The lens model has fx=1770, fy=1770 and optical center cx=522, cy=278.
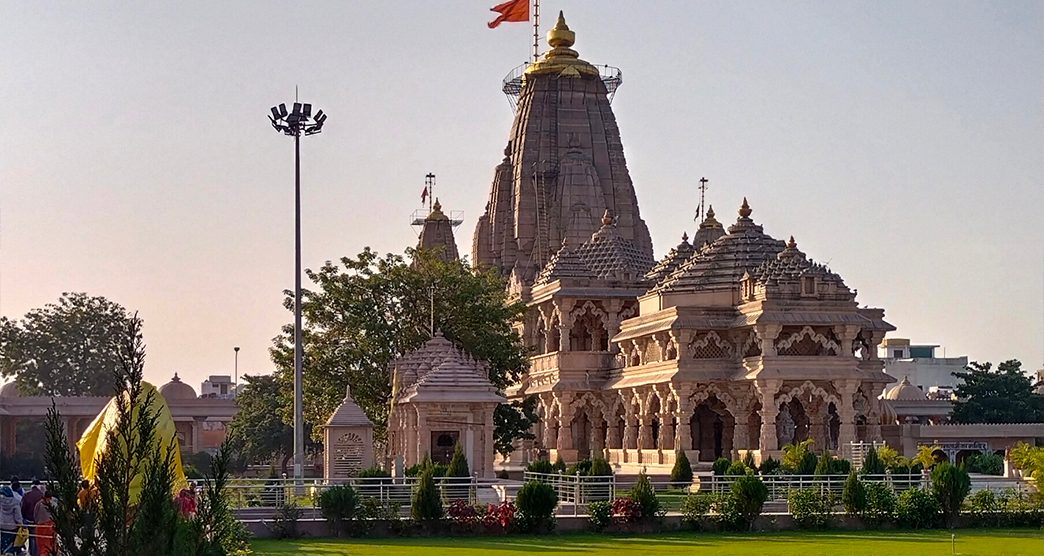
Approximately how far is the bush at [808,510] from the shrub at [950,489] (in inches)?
78.9

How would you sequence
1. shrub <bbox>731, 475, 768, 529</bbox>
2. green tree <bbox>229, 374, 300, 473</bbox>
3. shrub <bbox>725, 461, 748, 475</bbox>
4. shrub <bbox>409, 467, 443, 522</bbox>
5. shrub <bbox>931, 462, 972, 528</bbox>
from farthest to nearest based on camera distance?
green tree <bbox>229, 374, 300, 473</bbox>, shrub <bbox>725, 461, 748, 475</bbox>, shrub <bbox>931, 462, 972, 528</bbox>, shrub <bbox>731, 475, 768, 529</bbox>, shrub <bbox>409, 467, 443, 522</bbox>

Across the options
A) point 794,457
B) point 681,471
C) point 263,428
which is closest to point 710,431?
point 681,471

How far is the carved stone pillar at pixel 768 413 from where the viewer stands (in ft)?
165

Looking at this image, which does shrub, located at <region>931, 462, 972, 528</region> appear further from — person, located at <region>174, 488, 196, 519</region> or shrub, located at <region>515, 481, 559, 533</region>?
person, located at <region>174, 488, 196, 519</region>

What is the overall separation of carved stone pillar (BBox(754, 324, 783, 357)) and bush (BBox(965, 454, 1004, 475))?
719 centimetres

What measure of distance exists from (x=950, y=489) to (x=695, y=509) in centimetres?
464

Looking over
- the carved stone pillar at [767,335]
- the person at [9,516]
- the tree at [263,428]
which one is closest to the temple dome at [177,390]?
the tree at [263,428]

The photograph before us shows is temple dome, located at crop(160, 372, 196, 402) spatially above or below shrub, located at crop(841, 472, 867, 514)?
above

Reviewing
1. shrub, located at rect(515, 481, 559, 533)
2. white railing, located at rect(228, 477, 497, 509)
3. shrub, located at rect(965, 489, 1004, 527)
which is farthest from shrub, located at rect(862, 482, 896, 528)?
white railing, located at rect(228, 477, 497, 509)

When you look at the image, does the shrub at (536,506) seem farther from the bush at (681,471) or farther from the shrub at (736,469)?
the bush at (681,471)

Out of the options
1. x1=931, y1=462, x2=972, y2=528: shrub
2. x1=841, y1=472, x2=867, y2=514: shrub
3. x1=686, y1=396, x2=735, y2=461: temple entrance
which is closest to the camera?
x1=931, y1=462, x2=972, y2=528: shrub

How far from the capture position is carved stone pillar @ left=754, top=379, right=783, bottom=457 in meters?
50.2

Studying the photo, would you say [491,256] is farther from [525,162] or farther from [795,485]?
[795,485]

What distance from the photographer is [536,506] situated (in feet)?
102
